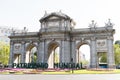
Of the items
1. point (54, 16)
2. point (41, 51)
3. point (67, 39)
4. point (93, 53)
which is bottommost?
point (93, 53)

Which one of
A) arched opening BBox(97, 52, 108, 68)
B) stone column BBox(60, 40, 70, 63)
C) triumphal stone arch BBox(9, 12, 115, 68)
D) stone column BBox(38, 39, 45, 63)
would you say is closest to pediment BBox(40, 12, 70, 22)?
triumphal stone arch BBox(9, 12, 115, 68)

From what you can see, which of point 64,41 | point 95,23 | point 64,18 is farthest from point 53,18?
point 95,23

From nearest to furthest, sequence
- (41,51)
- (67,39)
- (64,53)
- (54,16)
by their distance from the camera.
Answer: (64,53) → (67,39) → (54,16) → (41,51)

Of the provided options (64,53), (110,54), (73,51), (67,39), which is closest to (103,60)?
(73,51)

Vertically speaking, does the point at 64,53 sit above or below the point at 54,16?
below

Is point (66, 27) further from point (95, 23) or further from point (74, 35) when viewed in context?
point (95, 23)

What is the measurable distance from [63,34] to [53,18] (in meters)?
6.27

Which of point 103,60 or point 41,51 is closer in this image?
point 41,51

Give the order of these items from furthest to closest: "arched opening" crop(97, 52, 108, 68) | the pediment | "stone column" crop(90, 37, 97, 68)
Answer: "arched opening" crop(97, 52, 108, 68)
the pediment
"stone column" crop(90, 37, 97, 68)

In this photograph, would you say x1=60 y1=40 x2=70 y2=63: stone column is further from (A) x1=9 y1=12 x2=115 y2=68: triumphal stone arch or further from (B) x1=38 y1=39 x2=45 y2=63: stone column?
(B) x1=38 y1=39 x2=45 y2=63: stone column

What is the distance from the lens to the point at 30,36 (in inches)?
2992

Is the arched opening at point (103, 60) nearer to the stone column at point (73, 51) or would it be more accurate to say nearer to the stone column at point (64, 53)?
the stone column at point (73, 51)

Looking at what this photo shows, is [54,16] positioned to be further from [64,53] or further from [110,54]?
[110,54]

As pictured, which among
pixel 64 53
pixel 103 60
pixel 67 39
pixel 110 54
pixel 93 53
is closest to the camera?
pixel 110 54
